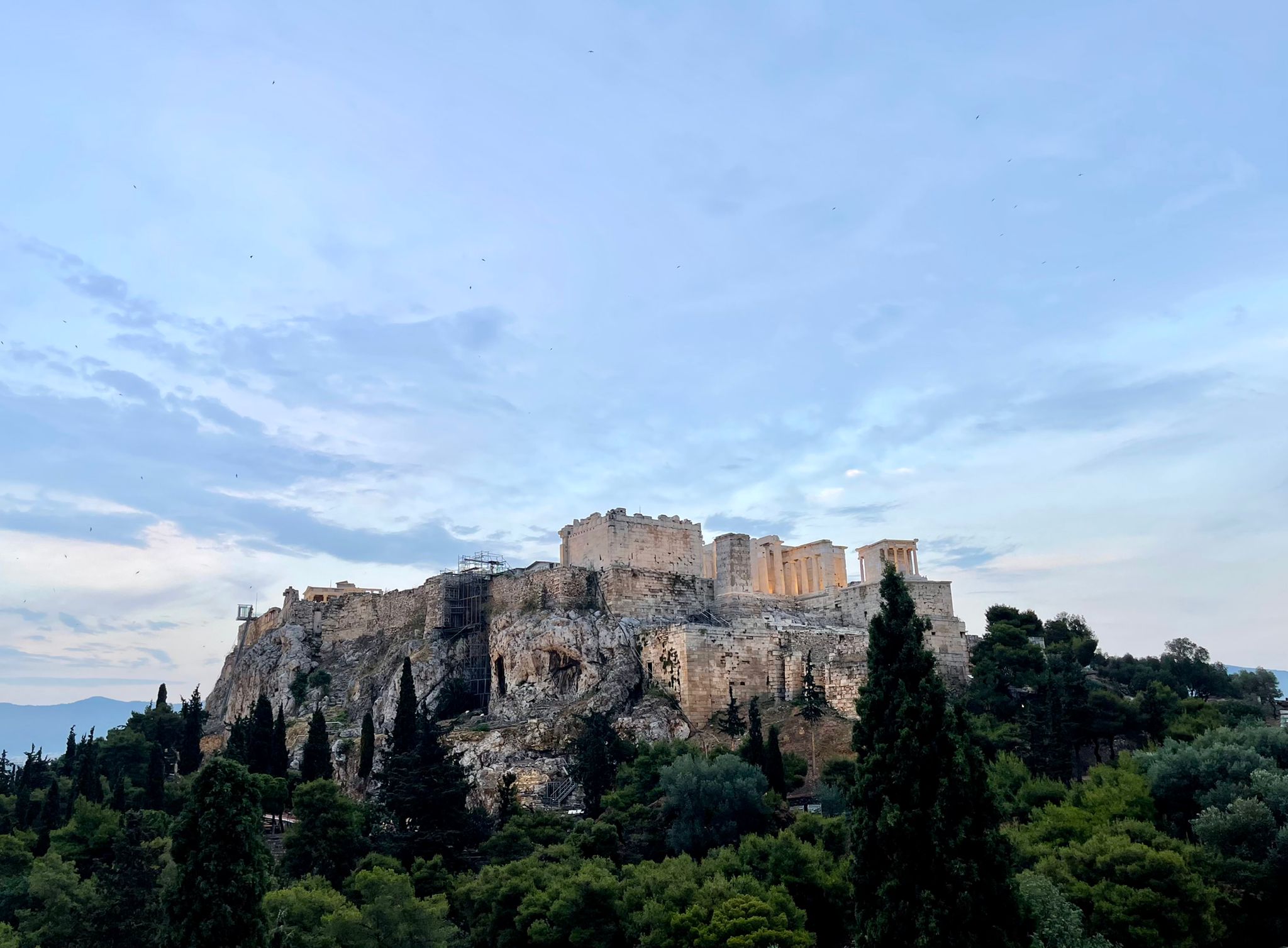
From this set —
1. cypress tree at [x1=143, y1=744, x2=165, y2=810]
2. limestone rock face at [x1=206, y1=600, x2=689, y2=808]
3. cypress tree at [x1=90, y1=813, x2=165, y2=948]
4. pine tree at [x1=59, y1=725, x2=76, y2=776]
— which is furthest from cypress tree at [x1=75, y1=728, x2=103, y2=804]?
cypress tree at [x1=90, y1=813, x2=165, y2=948]

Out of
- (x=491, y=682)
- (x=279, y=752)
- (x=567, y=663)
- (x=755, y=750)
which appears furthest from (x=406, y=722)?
(x=755, y=750)

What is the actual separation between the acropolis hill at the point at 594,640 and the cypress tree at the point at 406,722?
114 inches

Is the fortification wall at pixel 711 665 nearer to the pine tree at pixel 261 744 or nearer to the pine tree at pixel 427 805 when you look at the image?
the pine tree at pixel 427 805

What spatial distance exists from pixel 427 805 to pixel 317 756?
9316 millimetres

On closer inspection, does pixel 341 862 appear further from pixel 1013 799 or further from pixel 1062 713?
pixel 1062 713

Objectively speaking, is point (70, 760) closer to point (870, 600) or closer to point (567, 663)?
point (567, 663)

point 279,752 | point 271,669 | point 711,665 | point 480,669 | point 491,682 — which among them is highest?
point 271,669

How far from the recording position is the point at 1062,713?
35719 millimetres

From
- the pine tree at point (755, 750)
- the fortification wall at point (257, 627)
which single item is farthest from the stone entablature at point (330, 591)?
the pine tree at point (755, 750)

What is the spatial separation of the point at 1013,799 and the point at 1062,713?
6.92 m

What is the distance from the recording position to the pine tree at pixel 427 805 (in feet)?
99.0

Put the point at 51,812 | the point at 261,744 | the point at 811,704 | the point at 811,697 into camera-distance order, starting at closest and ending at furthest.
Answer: the point at 51,812 → the point at 811,704 → the point at 811,697 → the point at 261,744

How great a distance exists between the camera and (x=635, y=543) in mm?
51781

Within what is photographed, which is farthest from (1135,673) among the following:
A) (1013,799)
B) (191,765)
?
(191,765)
